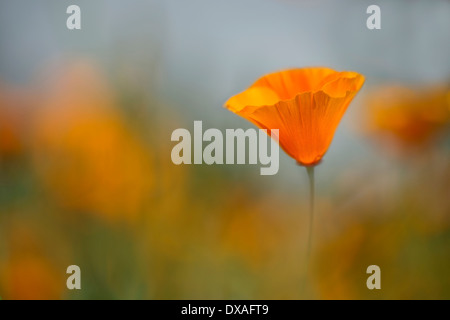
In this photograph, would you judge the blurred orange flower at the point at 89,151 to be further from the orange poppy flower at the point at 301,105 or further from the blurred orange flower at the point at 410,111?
the blurred orange flower at the point at 410,111

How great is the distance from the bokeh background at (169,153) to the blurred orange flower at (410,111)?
0.01m

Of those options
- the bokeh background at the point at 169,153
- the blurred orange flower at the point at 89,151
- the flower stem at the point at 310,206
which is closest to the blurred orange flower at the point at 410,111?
the bokeh background at the point at 169,153

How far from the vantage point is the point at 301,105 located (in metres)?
0.81

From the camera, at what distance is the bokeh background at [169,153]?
3.00 ft

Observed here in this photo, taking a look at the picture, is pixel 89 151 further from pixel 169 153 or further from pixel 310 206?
pixel 310 206

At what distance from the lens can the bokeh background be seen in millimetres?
914

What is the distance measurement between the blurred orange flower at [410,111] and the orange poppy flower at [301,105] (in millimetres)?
68

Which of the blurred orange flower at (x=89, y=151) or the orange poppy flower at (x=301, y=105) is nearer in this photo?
the orange poppy flower at (x=301, y=105)

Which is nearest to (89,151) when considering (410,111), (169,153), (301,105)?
(169,153)

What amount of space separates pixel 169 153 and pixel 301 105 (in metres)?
0.27

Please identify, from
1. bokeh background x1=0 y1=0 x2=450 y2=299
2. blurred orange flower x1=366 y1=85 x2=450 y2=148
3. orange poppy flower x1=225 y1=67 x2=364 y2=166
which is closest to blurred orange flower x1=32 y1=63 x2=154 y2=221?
bokeh background x1=0 y1=0 x2=450 y2=299

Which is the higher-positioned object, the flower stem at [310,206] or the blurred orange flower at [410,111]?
the blurred orange flower at [410,111]

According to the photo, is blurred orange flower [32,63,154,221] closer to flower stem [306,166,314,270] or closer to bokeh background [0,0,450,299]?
bokeh background [0,0,450,299]
